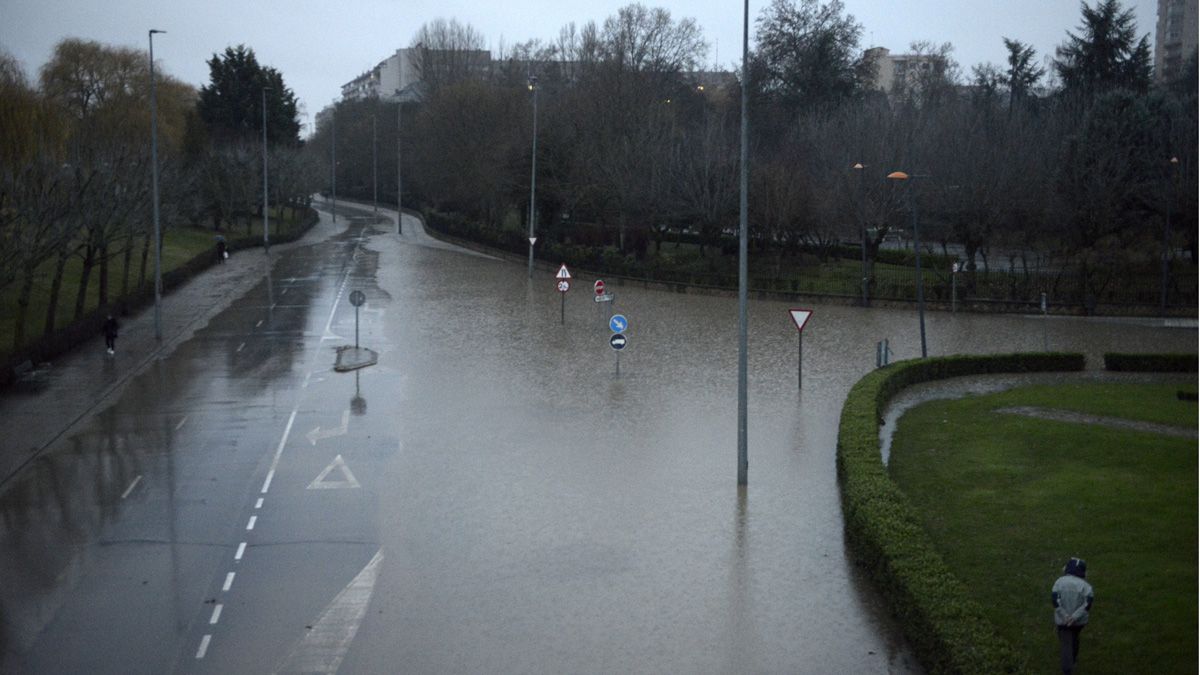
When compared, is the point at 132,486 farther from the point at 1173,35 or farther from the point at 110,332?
the point at 1173,35

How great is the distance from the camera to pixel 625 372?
90.6 ft

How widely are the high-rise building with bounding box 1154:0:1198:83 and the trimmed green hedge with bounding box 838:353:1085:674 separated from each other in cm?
6527

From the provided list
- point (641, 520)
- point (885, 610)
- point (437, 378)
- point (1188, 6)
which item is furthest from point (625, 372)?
point (1188, 6)

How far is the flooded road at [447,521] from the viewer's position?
38.2 ft

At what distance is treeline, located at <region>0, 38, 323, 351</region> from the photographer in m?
28.4

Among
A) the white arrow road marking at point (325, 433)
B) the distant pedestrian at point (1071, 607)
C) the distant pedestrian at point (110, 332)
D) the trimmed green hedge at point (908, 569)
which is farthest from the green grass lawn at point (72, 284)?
the distant pedestrian at point (1071, 607)

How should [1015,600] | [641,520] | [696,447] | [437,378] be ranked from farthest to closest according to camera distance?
[437,378], [696,447], [641,520], [1015,600]

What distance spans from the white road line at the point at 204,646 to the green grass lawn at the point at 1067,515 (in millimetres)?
8154

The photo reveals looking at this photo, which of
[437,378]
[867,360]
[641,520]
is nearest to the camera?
[641,520]

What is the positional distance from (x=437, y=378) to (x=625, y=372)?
4654mm

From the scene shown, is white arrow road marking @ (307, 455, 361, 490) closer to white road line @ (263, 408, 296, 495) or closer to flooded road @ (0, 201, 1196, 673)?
flooded road @ (0, 201, 1196, 673)

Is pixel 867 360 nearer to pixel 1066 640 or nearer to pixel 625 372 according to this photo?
pixel 625 372

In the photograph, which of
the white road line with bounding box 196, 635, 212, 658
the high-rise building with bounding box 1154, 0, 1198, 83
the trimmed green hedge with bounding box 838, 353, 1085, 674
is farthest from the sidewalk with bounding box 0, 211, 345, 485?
the high-rise building with bounding box 1154, 0, 1198, 83

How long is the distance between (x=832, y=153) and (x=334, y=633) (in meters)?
46.1
